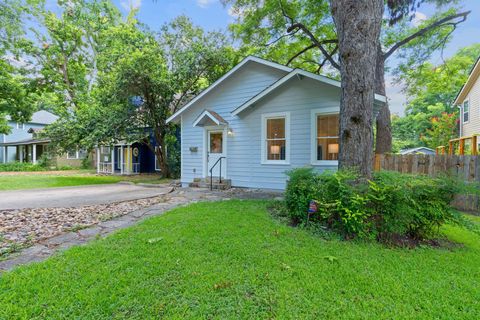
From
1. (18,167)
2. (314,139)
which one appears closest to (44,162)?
(18,167)

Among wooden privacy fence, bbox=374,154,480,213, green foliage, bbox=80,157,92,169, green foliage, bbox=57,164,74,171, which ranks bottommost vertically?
green foliage, bbox=57,164,74,171

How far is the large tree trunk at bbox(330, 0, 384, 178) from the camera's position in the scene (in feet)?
14.5

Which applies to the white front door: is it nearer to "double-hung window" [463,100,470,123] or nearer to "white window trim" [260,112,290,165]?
"white window trim" [260,112,290,165]

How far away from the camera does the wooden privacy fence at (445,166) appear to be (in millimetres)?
6387

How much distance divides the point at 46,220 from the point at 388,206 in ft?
21.3

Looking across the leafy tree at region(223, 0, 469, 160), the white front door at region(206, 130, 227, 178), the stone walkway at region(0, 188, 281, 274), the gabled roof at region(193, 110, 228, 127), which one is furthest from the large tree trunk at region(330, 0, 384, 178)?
the white front door at region(206, 130, 227, 178)

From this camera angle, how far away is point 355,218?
149 inches

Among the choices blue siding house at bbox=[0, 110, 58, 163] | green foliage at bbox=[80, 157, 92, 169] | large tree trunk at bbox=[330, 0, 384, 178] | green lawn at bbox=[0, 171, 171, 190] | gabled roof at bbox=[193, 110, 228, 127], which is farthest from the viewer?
blue siding house at bbox=[0, 110, 58, 163]

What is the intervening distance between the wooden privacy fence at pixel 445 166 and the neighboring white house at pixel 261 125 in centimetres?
174

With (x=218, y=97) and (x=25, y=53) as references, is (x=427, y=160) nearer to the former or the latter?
(x=218, y=97)

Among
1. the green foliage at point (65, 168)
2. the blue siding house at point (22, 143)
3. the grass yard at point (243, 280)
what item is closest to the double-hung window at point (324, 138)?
the grass yard at point (243, 280)

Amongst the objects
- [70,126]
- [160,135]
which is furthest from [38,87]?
[160,135]

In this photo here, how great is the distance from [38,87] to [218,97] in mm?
22031

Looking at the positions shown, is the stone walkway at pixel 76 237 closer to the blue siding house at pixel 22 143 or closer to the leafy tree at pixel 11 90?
the leafy tree at pixel 11 90
